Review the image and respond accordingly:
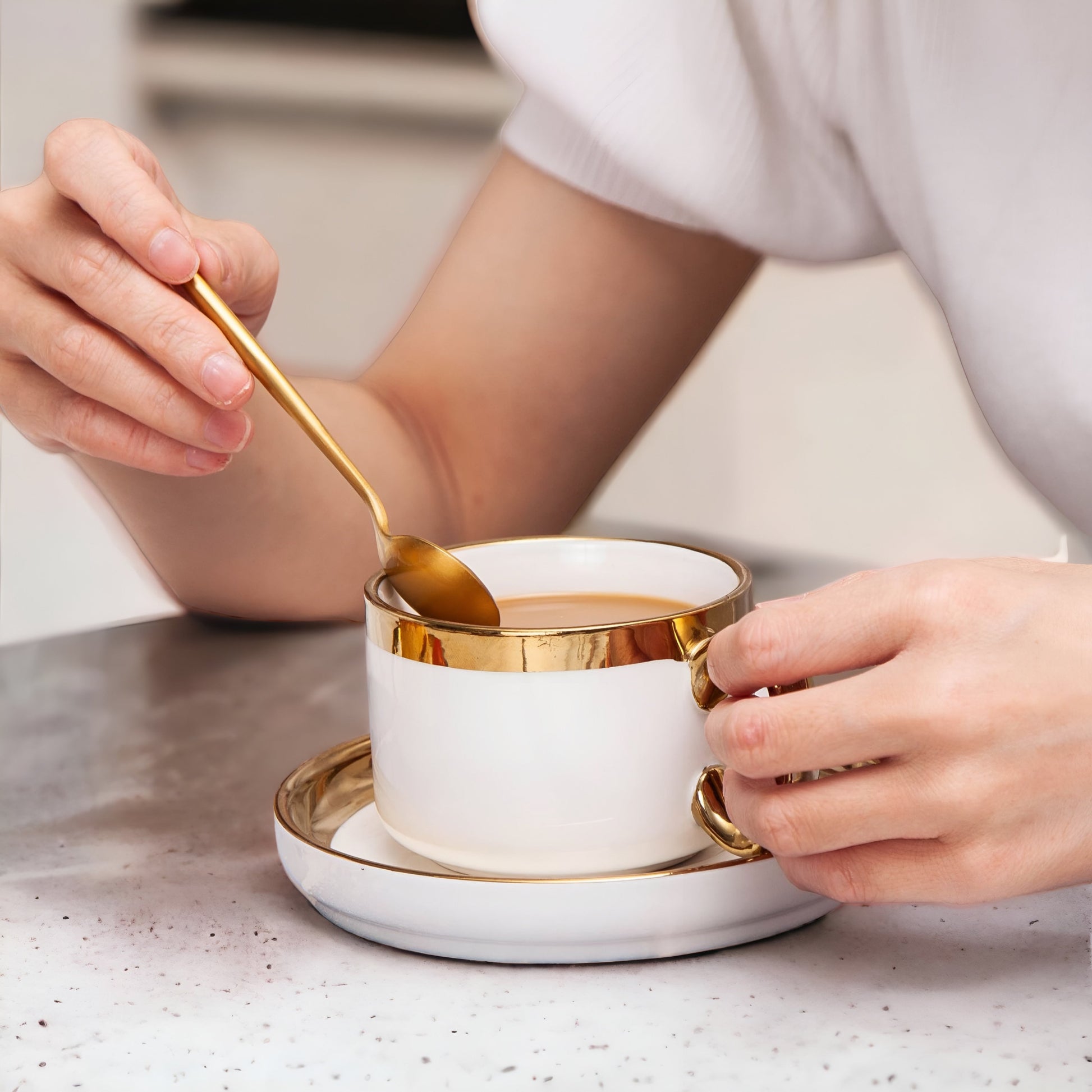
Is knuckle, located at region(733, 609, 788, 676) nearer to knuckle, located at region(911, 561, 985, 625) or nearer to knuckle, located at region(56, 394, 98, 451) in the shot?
knuckle, located at region(911, 561, 985, 625)

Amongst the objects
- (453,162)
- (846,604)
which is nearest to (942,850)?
(846,604)

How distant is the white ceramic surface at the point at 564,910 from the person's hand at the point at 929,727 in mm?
28

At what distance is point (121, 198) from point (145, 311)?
0.12 feet

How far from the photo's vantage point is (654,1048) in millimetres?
327

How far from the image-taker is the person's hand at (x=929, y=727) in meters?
0.32

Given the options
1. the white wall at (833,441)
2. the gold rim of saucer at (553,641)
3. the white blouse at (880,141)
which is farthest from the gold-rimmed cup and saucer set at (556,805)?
the white wall at (833,441)

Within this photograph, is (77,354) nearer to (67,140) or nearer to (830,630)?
(67,140)

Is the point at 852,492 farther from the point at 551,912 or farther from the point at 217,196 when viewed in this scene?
the point at 217,196

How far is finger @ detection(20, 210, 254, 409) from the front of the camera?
0.44 meters

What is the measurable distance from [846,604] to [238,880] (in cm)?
23

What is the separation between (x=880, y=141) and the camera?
2.20 ft

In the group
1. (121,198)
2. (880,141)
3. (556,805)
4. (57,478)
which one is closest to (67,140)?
(121,198)

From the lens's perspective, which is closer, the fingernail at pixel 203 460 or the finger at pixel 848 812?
the finger at pixel 848 812

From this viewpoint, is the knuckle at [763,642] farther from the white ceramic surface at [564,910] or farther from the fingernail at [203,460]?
the fingernail at [203,460]
